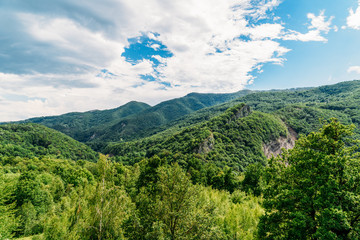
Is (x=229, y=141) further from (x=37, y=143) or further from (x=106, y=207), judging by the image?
(x=37, y=143)

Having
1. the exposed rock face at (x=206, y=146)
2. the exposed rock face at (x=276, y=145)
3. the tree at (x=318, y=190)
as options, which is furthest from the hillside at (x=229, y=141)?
the tree at (x=318, y=190)

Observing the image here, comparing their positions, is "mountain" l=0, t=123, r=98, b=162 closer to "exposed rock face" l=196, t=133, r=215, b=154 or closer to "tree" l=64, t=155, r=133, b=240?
"exposed rock face" l=196, t=133, r=215, b=154

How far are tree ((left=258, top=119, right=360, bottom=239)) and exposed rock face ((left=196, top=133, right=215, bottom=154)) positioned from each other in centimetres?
7771

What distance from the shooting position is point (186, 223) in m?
13.8

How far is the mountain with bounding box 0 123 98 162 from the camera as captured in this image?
136m

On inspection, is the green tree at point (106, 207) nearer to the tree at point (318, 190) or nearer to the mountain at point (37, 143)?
the tree at point (318, 190)

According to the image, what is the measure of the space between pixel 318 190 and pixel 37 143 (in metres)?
211

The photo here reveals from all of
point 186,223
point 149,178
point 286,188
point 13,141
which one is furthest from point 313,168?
point 13,141

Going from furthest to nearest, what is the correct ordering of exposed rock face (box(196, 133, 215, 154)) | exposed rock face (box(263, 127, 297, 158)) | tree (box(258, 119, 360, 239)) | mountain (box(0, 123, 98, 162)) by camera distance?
mountain (box(0, 123, 98, 162)) < exposed rock face (box(263, 127, 297, 158)) < exposed rock face (box(196, 133, 215, 154)) < tree (box(258, 119, 360, 239))

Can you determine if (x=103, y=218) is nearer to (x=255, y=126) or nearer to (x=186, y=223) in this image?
(x=186, y=223)

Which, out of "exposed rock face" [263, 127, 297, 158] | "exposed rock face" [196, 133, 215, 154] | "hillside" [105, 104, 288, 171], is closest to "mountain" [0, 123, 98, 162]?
"hillside" [105, 104, 288, 171]

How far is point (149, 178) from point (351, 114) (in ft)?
856

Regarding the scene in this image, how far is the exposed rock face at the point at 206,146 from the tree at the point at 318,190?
255 feet

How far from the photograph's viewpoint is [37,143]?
530 ft
